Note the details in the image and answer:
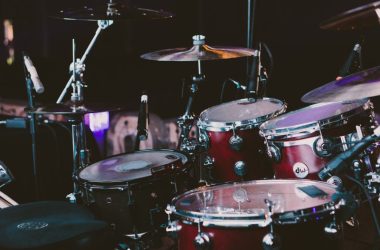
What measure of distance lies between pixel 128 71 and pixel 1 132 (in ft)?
4.30

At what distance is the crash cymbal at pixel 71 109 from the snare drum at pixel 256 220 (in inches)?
38.3

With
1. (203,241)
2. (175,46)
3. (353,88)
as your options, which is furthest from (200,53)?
(175,46)

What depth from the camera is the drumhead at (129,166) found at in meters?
2.75

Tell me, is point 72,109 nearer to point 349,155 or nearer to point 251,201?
point 251,201

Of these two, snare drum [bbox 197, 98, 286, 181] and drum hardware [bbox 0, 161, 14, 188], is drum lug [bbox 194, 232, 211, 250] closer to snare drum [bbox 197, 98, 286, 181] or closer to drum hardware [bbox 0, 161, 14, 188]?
snare drum [bbox 197, 98, 286, 181]

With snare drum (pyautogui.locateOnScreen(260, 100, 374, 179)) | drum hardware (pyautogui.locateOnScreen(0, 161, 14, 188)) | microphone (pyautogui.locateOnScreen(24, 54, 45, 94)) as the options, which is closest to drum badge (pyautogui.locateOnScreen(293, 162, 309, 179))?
snare drum (pyautogui.locateOnScreen(260, 100, 374, 179))

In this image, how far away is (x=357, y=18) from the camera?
5.39ft

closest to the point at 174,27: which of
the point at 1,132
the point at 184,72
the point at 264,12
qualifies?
the point at 184,72

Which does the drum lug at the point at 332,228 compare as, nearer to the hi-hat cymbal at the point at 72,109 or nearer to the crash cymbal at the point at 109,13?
the hi-hat cymbal at the point at 72,109

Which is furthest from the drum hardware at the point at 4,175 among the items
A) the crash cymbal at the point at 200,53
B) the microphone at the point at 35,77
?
the crash cymbal at the point at 200,53

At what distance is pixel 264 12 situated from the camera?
4.04m

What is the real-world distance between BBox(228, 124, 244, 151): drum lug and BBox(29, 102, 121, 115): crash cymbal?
2.11 ft

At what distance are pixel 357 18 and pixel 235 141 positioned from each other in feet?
4.56

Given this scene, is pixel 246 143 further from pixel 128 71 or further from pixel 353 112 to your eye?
pixel 128 71
